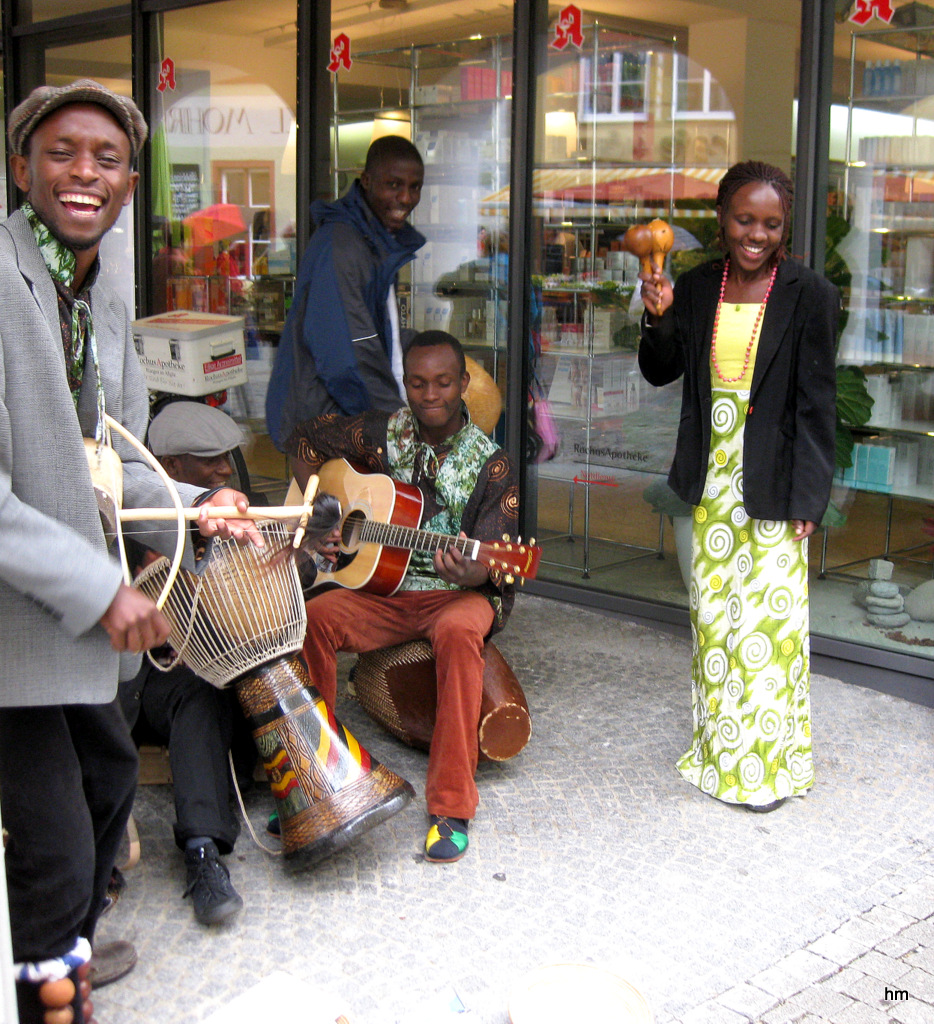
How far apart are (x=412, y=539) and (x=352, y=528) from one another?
0.24m

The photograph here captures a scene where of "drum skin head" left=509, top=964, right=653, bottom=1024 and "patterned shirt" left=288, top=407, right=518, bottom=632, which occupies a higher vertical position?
"patterned shirt" left=288, top=407, right=518, bottom=632

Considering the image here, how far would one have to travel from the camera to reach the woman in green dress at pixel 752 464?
3.15m

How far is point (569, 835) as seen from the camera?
3125 mm

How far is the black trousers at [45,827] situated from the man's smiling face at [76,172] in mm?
833

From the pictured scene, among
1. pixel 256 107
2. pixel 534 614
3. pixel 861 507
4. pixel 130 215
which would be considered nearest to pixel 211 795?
pixel 534 614

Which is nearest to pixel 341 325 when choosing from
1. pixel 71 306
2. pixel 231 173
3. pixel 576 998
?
pixel 71 306

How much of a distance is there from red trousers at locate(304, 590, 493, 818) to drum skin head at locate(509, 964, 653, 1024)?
0.77 m

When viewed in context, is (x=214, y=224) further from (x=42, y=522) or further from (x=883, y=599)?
(x=42, y=522)

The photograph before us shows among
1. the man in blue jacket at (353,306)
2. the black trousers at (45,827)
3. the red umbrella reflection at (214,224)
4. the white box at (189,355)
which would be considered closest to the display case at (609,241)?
the man in blue jacket at (353,306)

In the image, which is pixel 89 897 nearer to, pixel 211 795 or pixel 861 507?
pixel 211 795

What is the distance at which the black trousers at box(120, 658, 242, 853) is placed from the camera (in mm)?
2805

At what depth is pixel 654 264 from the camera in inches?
131

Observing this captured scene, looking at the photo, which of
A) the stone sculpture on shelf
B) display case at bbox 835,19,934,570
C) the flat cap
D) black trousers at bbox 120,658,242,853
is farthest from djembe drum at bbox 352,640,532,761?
display case at bbox 835,19,934,570

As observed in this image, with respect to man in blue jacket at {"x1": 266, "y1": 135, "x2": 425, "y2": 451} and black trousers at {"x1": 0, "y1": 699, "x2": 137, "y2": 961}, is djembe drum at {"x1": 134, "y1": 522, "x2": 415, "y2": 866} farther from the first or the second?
man in blue jacket at {"x1": 266, "y1": 135, "x2": 425, "y2": 451}
